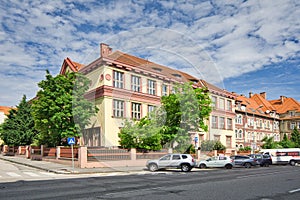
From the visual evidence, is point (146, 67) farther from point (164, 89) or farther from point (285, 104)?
point (285, 104)

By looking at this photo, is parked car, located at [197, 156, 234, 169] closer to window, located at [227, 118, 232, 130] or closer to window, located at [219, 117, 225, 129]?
window, located at [219, 117, 225, 129]

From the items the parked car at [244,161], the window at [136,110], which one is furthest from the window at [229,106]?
the window at [136,110]

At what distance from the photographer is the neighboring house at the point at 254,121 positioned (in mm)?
61688

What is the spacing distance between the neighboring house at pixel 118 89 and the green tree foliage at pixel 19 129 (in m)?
12.5

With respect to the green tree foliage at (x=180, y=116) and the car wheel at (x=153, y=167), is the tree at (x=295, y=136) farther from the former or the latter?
the car wheel at (x=153, y=167)

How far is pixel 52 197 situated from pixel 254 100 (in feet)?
248

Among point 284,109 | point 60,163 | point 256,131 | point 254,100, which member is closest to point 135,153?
point 60,163

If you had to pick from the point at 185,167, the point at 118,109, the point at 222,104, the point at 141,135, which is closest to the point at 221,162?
the point at 185,167

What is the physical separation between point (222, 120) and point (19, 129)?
110ft

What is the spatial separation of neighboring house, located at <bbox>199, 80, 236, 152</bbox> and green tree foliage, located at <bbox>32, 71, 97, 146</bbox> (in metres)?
24.1

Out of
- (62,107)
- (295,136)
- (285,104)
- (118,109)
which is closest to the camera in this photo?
(62,107)

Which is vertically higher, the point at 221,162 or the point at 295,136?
the point at 295,136

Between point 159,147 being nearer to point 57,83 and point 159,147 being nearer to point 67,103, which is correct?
point 67,103

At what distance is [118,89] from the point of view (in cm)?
3453
